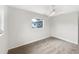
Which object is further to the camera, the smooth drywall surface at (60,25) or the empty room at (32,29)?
the smooth drywall surface at (60,25)

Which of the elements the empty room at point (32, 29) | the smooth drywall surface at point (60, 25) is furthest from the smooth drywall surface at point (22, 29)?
the smooth drywall surface at point (60, 25)

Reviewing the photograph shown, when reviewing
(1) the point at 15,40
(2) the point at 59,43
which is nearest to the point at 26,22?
(1) the point at 15,40

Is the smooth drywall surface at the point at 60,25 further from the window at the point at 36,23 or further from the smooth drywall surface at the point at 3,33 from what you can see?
the smooth drywall surface at the point at 3,33

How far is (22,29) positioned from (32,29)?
0.14 metres

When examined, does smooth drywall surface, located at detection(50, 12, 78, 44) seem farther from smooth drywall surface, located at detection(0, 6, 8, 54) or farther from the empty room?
smooth drywall surface, located at detection(0, 6, 8, 54)

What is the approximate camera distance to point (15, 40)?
90cm

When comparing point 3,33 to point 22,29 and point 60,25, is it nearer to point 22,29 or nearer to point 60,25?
point 22,29

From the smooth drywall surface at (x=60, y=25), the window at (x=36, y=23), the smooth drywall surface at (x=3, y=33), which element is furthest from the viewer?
the smooth drywall surface at (x=60, y=25)

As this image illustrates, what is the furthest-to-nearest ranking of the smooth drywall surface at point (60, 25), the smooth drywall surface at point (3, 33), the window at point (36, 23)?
1. the smooth drywall surface at point (60, 25)
2. the window at point (36, 23)
3. the smooth drywall surface at point (3, 33)

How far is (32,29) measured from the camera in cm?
98

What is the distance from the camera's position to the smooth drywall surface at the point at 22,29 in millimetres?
836

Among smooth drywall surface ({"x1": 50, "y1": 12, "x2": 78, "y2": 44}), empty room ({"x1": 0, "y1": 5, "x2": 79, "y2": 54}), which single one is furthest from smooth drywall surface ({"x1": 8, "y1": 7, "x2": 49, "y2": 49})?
smooth drywall surface ({"x1": 50, "y1": 12, "x2": 78, "y2": 44})
